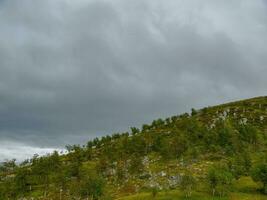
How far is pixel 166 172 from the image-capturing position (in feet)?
477

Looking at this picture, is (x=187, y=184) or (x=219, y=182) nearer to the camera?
(x=219, y=182)

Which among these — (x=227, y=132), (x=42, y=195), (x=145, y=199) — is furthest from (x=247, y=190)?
(x=42, y=195)

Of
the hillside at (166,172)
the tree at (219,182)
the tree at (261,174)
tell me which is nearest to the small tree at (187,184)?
the hillside at (166,172)

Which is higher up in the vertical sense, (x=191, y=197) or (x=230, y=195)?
(x=191, y=197)

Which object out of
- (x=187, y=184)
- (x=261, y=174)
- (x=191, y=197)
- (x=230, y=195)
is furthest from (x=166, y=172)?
(x=261, y=174)

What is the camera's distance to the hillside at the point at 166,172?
117125 mm

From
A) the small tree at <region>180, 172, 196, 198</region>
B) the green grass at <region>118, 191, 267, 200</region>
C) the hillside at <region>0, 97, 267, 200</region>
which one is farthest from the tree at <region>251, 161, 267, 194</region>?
the small tree at <region>180, 172, 196, 198</region>

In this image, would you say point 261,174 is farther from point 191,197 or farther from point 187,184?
point 191,197

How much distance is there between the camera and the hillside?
117 metres

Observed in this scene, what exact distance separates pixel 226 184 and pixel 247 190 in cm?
749

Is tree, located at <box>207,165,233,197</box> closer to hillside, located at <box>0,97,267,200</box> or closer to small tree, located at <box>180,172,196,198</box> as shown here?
hillside, located at <box>0,97,267,200</box>

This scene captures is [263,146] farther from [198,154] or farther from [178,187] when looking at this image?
[178,187]

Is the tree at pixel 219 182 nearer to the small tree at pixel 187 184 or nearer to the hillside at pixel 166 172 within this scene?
the hillside at pixel 166 172

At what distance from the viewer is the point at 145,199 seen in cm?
11288
